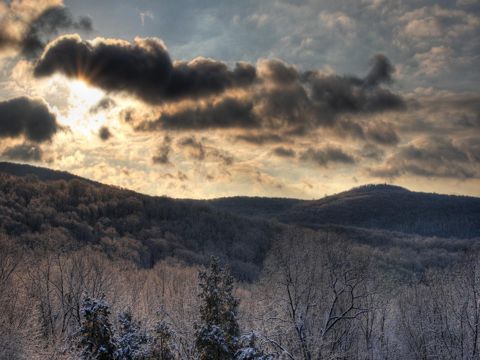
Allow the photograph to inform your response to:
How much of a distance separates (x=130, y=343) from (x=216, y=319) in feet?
13.4

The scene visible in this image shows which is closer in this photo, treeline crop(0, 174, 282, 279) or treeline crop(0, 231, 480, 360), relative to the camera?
treeline crop(0, 231, 480, 360)

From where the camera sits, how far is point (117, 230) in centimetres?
17625

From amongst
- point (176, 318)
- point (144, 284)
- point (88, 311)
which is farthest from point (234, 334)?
point (144, 284)

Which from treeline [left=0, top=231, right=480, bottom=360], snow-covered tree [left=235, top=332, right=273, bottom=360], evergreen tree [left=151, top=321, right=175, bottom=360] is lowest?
treeline [left=0, top=231, right=480, bottom=360]

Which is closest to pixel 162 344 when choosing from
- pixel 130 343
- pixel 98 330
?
pixel 130 343

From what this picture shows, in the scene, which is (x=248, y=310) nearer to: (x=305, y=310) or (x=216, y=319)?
(x=305, y=310)

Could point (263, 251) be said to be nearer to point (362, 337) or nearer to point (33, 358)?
point (362, 337)

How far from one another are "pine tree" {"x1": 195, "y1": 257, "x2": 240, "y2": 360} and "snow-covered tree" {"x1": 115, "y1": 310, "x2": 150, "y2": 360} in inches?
114

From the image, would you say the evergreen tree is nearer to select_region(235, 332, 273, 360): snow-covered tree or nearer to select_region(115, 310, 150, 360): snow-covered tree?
select_region(115, 310, 150, 360): snow-covered tree

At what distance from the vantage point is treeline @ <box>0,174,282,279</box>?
462 feet

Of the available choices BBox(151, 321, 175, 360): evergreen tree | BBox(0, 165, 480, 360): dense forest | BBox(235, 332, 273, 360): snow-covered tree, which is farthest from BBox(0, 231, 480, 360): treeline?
BBox(235, 332, 273, 360): snow-covered tree

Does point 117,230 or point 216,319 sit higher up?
point 117,230

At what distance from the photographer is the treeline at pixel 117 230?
462ft

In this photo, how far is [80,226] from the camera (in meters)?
154
